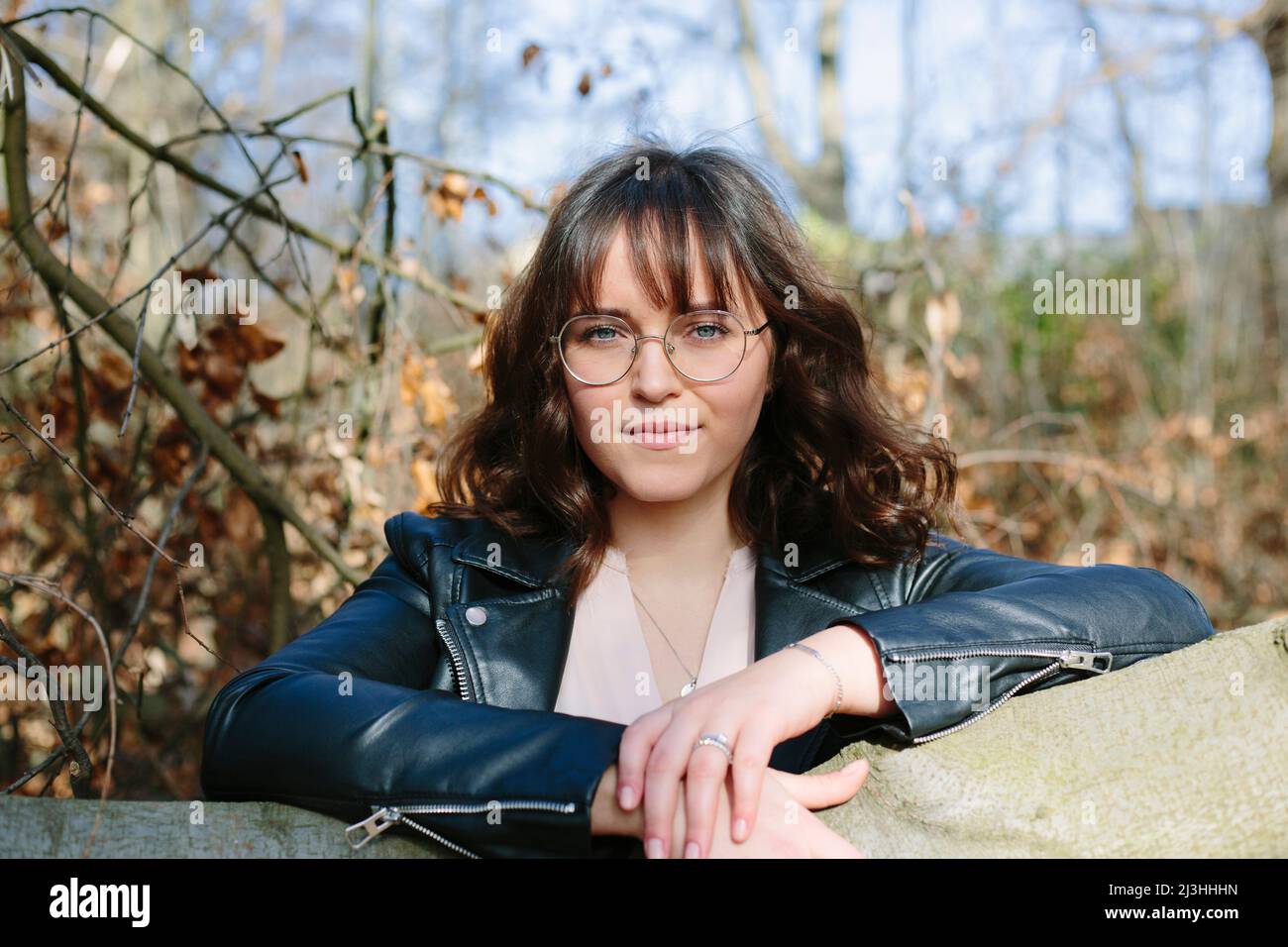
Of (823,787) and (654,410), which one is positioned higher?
(654,410)

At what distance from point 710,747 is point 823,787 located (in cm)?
16

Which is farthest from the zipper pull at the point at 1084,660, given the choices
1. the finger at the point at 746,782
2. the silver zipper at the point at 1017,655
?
the finger at the point at 746,782

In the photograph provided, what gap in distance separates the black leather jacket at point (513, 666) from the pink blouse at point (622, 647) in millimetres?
37

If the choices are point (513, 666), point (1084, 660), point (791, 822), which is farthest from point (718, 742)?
point (513, 666)

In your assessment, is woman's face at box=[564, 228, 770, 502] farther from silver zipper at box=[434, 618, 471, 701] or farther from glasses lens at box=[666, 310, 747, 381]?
silver zipper at box=[434, 618, 471, 701]

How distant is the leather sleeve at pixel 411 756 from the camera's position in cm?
136

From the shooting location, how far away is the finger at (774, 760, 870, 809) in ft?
4.55

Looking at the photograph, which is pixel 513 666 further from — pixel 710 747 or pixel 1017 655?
pixel 1017 655

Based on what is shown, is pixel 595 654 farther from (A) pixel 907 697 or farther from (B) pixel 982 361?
(B) pixel 982 361

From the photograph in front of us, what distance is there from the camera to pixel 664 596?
217 cm

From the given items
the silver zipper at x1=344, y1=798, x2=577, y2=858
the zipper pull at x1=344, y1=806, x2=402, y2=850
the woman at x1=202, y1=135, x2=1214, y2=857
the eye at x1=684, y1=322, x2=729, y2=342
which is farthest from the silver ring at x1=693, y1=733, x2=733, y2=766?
the eye at x1=684, y1=322, x2=729, y2=342

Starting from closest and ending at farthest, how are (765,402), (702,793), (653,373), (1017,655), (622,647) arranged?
(702,793)
(1017,655)
(653,373)
(622,647)
(765,402)

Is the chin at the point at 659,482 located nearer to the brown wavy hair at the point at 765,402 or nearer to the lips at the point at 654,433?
the lips at the point at 654,433
